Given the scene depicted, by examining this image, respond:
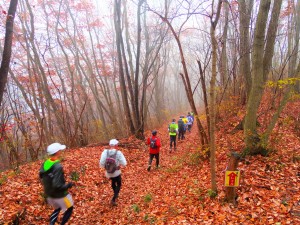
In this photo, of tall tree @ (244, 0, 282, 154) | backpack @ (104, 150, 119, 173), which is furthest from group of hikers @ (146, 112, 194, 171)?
tall tree @ (244, 0, 282, 154)

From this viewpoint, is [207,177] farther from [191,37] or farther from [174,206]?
[191,37]

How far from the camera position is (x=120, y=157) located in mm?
5926

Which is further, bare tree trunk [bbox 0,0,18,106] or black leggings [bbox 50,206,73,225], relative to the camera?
bare tree trunk [bbox 0,0,18,106]

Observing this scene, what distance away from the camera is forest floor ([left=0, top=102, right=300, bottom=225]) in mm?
4621

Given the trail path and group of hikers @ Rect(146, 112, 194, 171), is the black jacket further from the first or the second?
group of hikers @ Rect(146, 112, 194, 171)

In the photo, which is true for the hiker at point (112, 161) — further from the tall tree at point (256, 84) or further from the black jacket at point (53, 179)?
the tall tree at point (256, 84)

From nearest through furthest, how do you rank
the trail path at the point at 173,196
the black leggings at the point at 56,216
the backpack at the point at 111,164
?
the black leggings at the point at 56,216, the trail path at the point at 173,196, the backpack at the point at 111,164

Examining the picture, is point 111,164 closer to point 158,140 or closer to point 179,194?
point 179,194

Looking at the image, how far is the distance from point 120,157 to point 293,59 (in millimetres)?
12585

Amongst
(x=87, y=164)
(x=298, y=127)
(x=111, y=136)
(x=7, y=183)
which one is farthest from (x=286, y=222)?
(x=111, y=136)

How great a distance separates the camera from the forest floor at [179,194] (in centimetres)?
462

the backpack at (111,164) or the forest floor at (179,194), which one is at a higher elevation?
the backpack at (111,164)

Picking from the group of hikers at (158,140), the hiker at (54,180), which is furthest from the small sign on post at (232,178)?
the group of hikers at (158,140)

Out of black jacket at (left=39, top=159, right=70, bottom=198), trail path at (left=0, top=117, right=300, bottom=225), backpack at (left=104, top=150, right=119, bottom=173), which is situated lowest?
trail path at (left=0, top=117, right=300, bottom=225)
